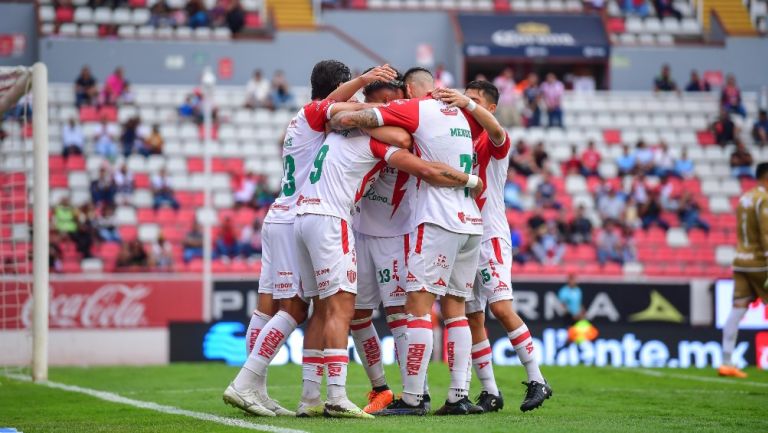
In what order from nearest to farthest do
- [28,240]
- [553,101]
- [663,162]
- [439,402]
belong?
1. [439,402]
2. [28,240]
3. [663,162]
4. [553,101]

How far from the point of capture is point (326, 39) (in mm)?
37000

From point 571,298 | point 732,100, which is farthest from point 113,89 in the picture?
point 732,100

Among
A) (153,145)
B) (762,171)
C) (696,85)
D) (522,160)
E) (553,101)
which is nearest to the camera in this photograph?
(762,171)

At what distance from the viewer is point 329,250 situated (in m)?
9.83

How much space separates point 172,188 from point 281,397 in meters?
18.5

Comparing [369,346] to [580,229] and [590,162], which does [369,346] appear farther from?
[590,162]

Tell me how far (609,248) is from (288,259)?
18869mm

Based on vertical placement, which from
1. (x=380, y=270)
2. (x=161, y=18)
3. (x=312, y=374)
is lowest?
(x=312, y=374)

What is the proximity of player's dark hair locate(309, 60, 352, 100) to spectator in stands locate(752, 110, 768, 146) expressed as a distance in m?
25.3

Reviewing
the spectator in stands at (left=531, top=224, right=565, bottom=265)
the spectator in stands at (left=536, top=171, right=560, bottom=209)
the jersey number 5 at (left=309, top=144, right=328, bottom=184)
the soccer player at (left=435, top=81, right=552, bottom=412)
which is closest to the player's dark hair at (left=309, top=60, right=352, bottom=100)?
the jersey number 5 at (left=309, top=144, right=328, bottom=184)

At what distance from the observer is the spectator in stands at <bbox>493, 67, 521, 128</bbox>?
108 ft

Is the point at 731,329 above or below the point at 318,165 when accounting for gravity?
below

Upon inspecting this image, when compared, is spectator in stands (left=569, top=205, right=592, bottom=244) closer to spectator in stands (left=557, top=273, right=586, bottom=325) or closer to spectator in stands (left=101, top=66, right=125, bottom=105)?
spectator in stands (left=557, top=273, right=586, bottom=325)

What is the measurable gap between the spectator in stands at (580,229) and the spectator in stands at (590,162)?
3.15m
